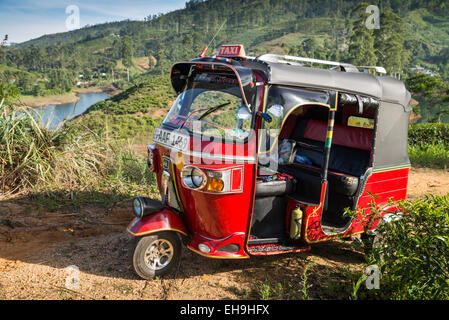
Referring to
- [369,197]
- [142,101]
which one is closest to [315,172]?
[369,197]

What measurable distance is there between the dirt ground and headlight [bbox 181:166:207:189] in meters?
0.96

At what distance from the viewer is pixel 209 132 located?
3.92m

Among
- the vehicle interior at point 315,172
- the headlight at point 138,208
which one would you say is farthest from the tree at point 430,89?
the headlight at point 138,208

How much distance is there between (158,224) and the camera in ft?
13.0

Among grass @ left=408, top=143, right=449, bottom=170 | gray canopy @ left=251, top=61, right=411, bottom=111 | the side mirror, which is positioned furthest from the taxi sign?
grass @ left=408, top=143, right=449, bottom=170

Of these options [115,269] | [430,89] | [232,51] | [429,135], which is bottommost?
[115,269]

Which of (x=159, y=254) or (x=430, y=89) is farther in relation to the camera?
(x=430, y=89)

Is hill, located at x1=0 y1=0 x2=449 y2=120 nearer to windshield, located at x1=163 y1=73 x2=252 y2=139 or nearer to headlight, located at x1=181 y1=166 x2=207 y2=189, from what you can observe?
windshield, located at x1=163 y1=73 x2=252 y2=139

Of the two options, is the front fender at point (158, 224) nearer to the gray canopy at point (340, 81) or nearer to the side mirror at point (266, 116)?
the side mirror at point (266, 116)

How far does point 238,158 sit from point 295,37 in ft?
305

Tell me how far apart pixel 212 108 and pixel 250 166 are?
86cm

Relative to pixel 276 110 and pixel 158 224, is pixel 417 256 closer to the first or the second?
pixel 276 110

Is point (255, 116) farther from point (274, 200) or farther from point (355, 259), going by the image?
point (355, 259)
